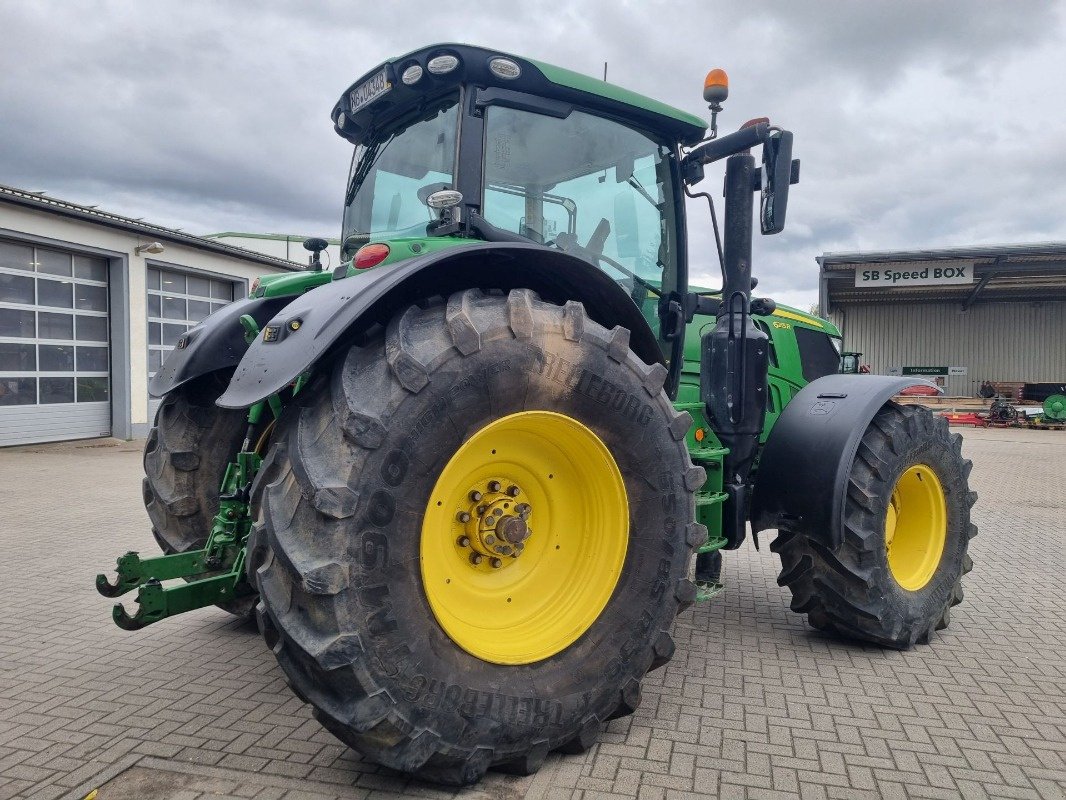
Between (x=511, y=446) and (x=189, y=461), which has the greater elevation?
(x=511, y=446)

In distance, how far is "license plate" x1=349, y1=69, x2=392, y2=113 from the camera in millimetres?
3418

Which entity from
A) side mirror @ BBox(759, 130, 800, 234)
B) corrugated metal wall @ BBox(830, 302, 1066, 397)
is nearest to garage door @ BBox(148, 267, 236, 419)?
side mirror @ BBox(759, 130, 800, 234)

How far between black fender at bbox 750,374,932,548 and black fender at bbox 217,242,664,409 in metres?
0.98

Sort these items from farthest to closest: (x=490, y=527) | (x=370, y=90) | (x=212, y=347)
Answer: (x=212, y=347), (x=370, y=90), (x=490, y=527)

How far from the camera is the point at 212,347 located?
3.79 metres

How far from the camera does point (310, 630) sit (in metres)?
2.30

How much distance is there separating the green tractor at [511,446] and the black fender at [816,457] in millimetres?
15

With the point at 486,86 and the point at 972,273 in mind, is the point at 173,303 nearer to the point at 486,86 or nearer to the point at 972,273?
the point at 486,86

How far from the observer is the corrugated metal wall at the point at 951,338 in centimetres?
2486

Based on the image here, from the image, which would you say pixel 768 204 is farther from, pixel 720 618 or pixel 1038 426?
pixel 1038 426

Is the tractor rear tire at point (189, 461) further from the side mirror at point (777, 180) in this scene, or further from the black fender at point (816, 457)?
the side mirror at point (777, 180)

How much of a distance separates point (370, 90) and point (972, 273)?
20.8 meters

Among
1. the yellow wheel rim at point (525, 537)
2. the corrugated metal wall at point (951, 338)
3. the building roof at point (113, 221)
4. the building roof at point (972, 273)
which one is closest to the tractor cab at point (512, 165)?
the yellow wheel rim at point (525, 537)

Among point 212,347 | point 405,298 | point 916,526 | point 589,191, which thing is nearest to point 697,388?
point 589,191
